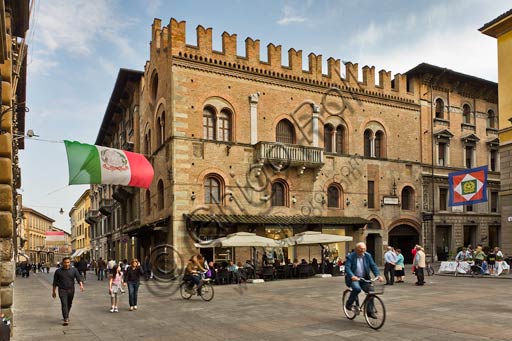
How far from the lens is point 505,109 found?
26078 millimetres

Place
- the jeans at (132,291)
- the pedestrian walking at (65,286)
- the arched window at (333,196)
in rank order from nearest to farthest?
the pedestrian walking at (65,286), the jeans at (132,291), the arched window at (333,196)

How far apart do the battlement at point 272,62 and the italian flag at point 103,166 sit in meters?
12.7

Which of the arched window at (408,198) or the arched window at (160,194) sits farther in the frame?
the arched window at (408,198)

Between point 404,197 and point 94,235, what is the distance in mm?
43076

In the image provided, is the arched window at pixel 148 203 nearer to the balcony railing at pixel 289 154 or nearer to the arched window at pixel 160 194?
the arched window at pixel 160 194

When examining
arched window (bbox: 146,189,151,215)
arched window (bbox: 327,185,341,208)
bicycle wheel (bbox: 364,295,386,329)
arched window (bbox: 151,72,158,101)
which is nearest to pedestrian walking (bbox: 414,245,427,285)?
bicycle wheel (bbox: 364,295,386,329)

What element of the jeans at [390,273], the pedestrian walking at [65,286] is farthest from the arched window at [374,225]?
the pedestrian walking at [65,286]

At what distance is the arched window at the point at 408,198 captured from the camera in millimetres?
33406

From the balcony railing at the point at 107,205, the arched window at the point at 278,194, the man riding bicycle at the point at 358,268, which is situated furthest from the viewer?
the balcony railing at the point at 107,205

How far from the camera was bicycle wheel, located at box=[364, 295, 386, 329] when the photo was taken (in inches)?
368

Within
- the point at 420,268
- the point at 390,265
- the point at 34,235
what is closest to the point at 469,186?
the point at 420,268

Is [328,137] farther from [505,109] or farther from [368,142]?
[505,109]

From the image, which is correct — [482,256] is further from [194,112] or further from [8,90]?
[8,90]

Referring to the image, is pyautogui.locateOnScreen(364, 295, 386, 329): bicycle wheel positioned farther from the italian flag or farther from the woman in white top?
the italian flag
